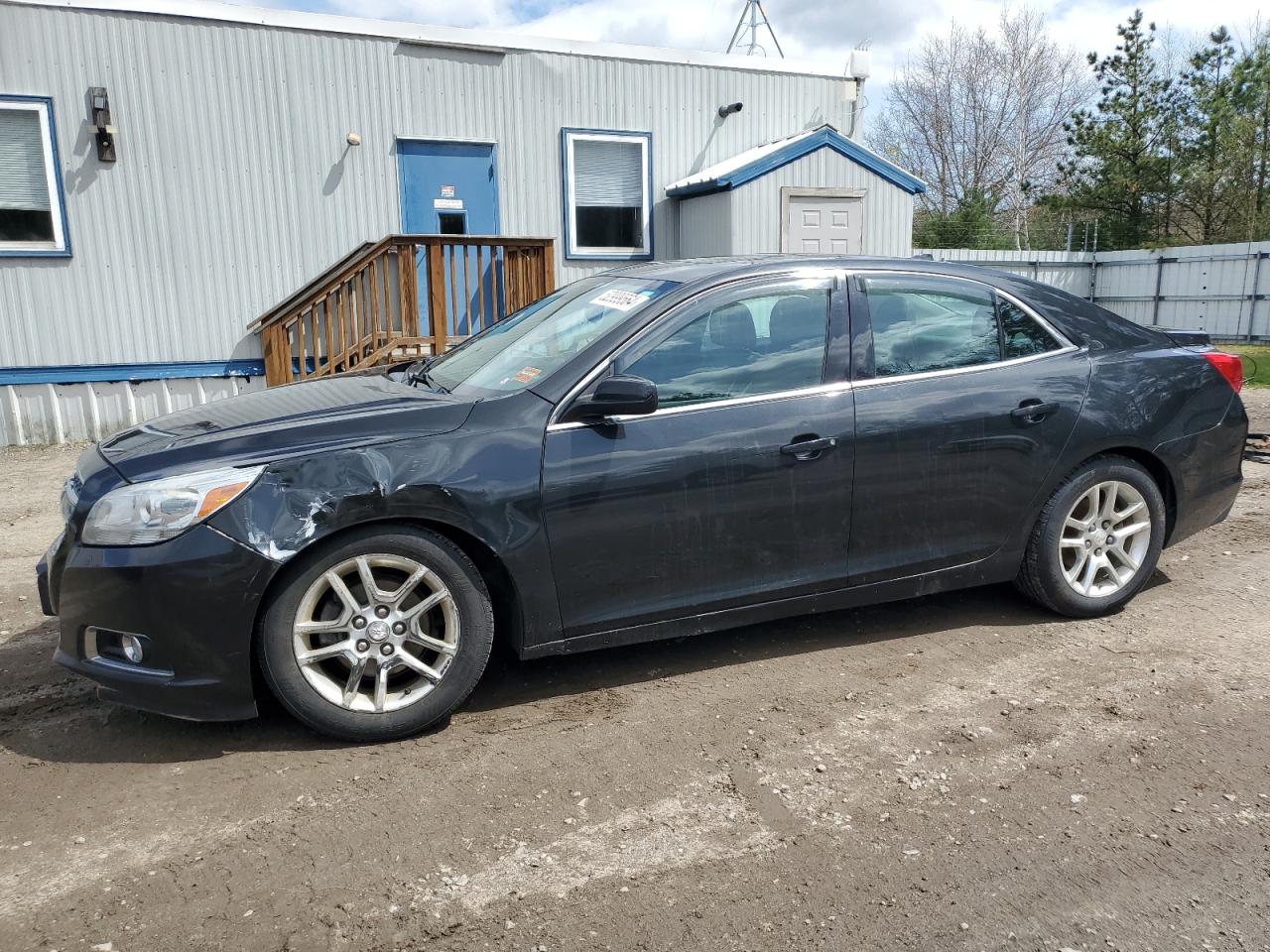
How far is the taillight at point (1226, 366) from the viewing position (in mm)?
4648

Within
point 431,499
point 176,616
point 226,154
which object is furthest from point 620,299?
point 226,154

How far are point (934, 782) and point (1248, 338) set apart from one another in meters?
21.1

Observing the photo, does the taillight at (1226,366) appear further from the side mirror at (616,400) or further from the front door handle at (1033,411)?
the side mirror at (616,400)

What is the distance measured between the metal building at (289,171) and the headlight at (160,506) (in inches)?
300

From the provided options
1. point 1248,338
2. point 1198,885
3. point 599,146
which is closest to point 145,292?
point 599,146

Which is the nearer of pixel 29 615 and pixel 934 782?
pixel 934 782

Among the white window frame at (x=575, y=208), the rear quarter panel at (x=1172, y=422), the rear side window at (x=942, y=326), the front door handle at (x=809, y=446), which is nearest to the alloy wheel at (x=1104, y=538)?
Result: the rear quarter panel at (x=1172, y=422)

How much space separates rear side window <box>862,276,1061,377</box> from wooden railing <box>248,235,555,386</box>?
19.3 feet

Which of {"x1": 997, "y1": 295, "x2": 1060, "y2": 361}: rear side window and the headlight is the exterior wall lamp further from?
{"x1": 997, "y1": 295, "x2": 1060, "y2": 361}: rear side window

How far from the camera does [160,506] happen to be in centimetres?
313

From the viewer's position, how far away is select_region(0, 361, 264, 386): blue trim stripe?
379 inches

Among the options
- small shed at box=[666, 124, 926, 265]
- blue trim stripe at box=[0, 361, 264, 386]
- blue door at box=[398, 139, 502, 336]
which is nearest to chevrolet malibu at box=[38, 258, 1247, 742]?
blue door at box=[398, 139, 502, 336]

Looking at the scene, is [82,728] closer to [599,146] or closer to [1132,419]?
[1132,419]

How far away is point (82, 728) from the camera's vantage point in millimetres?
3527
